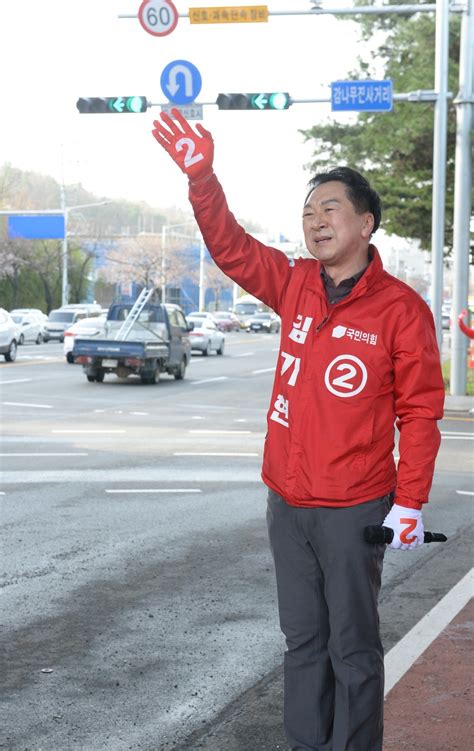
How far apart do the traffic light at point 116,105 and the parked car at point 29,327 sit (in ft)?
86.9

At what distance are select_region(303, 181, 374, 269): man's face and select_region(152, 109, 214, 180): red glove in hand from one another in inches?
14.7

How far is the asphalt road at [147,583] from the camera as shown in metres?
4.84

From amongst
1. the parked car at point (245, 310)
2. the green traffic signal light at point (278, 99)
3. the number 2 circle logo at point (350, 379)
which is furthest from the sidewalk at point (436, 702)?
the parked car at point (245, 310)

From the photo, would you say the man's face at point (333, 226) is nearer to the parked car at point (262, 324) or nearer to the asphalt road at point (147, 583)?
the asphalt road at point (147, 583)

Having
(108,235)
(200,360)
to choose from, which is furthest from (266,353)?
(108,235)

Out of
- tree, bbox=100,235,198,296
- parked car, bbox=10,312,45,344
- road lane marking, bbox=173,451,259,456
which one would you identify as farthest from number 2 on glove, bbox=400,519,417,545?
tree, bbox=100,235,198,296

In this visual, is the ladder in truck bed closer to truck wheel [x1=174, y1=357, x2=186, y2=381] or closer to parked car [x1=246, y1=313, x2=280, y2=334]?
truck wheel [x1=174, y1=357, x2=186, y2=381]

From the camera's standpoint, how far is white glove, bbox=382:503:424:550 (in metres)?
3.71

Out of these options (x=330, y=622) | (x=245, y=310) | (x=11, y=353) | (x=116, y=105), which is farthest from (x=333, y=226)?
(x=245, y=310)

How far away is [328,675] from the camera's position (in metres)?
3.94

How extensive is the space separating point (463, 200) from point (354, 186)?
18.3m

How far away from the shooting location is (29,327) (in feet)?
164

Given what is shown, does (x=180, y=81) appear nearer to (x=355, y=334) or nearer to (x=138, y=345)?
(x=138, y=345)

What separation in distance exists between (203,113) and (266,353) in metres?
21.4
